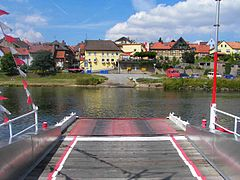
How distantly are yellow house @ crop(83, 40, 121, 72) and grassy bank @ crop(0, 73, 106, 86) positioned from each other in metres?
17.0

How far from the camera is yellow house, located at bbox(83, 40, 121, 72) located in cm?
8319

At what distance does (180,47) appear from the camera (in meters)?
97.1

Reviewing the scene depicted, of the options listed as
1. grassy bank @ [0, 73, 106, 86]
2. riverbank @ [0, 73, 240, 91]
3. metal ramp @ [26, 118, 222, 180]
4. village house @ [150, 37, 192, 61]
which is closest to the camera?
metal ramp @ [26, 118, 222, 180]

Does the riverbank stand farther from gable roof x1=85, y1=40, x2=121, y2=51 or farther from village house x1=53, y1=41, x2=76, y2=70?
gable roof x1=85, y1=40, x2=121, y2=51

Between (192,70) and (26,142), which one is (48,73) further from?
(26,142)

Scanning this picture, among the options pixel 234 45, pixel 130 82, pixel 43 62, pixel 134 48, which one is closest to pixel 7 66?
pixel 43 62

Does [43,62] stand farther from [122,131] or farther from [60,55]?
[122,131]

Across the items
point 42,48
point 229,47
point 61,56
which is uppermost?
point 229,47

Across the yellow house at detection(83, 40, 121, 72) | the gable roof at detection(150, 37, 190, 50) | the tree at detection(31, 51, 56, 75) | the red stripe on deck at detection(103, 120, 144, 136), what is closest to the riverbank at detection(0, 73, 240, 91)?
the tree at detection(31, 51, 56, 75)

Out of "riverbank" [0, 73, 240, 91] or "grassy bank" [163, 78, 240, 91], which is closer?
"grassy bank" [163, 78, 240, 91]

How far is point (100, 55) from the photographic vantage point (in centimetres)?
8344

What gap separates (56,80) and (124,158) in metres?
59.0

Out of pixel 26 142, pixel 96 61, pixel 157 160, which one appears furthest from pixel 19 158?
pixel 96 61

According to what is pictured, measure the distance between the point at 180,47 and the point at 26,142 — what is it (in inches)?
3791
